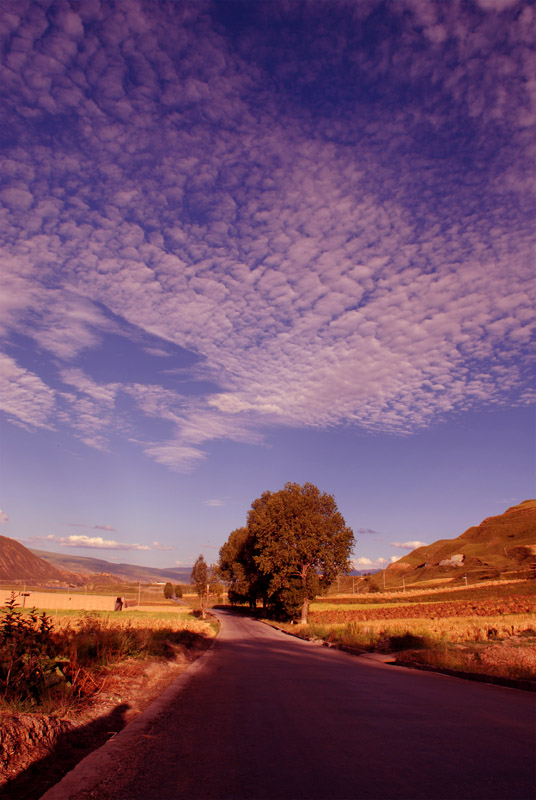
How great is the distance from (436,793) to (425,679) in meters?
8.80

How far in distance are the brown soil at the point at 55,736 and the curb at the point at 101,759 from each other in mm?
218

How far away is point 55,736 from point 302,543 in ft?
127

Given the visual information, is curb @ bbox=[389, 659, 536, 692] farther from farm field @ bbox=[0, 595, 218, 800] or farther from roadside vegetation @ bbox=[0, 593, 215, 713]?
roadside vegetation @ bbox=[0, 593, 215, 713]

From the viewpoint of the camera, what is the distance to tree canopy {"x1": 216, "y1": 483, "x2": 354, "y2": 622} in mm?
42969

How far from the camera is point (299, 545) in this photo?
43719mm

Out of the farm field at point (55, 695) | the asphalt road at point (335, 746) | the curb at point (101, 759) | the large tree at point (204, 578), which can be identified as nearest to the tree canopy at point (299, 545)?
the large tree at point (204, 578)

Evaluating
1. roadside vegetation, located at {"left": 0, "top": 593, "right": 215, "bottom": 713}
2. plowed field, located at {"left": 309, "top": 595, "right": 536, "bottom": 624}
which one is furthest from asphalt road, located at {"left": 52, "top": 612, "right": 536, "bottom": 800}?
plowed field, located at {"left": 309, "top": 595, "right": 536, "bottom": 624}

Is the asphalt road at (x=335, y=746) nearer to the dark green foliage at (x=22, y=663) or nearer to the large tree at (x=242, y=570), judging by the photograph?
the dark green foliage at (x=22, y=663)

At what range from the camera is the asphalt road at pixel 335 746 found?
4.46 m

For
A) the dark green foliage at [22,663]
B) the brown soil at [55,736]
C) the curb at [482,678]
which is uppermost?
the dark green foliage at [22,663]

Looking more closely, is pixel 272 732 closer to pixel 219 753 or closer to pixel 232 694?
pixel 219 753

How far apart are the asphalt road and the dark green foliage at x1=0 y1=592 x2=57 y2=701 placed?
177cm

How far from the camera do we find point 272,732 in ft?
21.2

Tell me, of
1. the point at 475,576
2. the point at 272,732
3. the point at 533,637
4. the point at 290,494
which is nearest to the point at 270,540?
the point at 290,494
